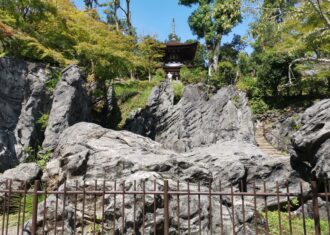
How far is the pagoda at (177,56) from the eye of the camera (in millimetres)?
34625

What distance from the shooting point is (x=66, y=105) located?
16.1 m

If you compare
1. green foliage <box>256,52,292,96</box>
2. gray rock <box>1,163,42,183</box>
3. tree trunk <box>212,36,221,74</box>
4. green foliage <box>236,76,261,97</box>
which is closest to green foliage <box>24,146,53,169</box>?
gray rock <box>1,163,42,183</box>

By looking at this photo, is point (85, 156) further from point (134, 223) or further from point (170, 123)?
point (170, 123)

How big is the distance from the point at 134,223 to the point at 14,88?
12255 mm

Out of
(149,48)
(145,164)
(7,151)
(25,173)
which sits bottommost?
(25,173)

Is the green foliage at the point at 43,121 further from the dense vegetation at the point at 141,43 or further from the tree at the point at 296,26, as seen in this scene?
the tree at the point at 296,26

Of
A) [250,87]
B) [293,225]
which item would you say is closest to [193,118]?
[250,87]

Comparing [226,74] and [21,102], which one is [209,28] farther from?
[21,102]

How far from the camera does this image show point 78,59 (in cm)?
1928

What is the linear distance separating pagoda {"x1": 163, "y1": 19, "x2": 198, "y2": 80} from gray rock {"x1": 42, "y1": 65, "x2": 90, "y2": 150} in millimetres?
18389

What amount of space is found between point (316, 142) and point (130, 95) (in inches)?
672

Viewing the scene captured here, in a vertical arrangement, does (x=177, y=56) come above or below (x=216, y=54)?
above

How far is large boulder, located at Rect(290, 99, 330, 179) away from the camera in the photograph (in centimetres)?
993

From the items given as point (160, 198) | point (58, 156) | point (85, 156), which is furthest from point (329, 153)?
point (58, 156)
